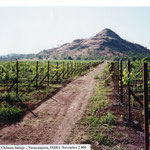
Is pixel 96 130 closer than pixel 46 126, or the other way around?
pixel 96 130

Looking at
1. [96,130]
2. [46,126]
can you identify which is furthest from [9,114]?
[96,130]

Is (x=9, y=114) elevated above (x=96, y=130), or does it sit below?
above

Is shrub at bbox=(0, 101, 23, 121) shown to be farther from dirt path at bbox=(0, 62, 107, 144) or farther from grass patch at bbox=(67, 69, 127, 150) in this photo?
grass patch at bbox=(67, 69, 127, 150)

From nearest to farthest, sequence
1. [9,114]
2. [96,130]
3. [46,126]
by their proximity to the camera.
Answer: [96,130]
[46,126]
[9,114]

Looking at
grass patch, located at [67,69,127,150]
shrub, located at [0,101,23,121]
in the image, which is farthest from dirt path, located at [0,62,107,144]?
shrub, located at [0,101,23,121]

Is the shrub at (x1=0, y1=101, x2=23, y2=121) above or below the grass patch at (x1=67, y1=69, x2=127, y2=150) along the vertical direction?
above

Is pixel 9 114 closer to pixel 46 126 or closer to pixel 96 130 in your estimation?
pixel 46 126

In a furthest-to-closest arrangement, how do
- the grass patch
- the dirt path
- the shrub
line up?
the shrub, the dirt path, the grass patch

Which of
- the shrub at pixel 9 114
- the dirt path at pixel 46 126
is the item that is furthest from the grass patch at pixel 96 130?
the shrub at pixel 9 114

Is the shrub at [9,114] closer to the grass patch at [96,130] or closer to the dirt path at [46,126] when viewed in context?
the dirt path at [46,126]

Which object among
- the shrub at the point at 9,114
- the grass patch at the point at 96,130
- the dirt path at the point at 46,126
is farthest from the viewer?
the shrub at the point at 9,114

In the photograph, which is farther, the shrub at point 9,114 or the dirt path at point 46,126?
the shrub at point 9,114

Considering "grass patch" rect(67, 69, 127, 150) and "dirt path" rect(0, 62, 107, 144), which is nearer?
"grass patch" rect(67, 69, 127, 150)

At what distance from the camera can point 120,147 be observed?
4379mm
